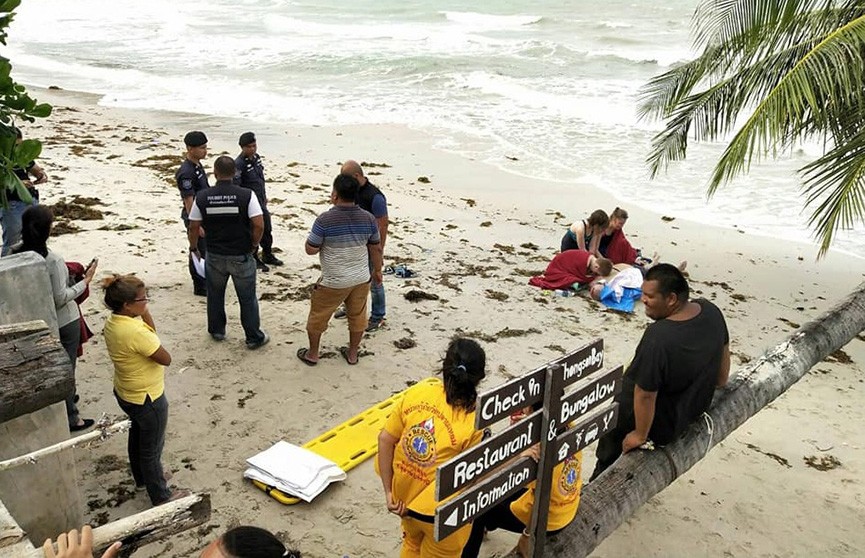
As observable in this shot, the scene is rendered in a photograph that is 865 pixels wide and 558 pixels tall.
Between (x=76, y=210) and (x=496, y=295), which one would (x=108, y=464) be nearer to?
(x=496, y=295)

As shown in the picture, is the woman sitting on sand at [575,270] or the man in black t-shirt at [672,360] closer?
the man in black t-shirt at [672,360]

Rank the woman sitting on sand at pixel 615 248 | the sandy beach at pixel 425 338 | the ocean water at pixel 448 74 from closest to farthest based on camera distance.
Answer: the sandy beach at pixel 425 338 → the woman sitting on sand at pixel 615 248 → the ocean water at pixel 448 74

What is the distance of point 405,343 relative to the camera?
23.1 feet

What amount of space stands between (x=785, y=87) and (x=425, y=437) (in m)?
4.63

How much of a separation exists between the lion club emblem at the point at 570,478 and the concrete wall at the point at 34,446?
2.34 meters

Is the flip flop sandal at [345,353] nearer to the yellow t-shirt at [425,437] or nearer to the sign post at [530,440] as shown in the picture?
the yellow t-shirt at [425,437]

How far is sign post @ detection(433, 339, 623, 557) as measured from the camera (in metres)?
2.63

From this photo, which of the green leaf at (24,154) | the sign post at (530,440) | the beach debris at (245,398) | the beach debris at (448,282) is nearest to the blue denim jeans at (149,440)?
the beach debris at (245,398)

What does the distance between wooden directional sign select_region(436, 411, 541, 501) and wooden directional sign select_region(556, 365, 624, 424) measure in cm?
15

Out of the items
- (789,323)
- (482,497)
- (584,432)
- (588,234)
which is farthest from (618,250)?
(482,497)

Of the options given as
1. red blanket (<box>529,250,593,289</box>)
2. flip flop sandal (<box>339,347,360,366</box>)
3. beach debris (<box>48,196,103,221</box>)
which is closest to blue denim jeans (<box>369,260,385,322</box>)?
flip flop sandal (<box>339,347,360,366</box>)

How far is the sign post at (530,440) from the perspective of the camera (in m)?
2.63

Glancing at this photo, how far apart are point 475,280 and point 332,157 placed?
7184 millimetres

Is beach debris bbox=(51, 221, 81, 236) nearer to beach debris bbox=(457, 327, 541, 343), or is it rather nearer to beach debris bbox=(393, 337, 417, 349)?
beach debris bbox=(393, 337, 417, 349)
